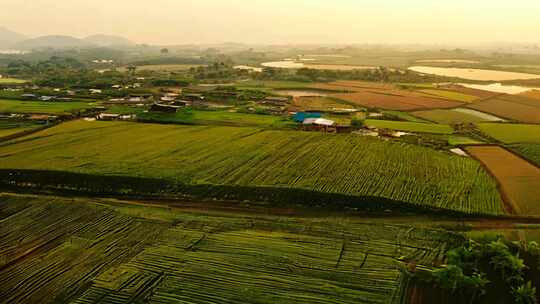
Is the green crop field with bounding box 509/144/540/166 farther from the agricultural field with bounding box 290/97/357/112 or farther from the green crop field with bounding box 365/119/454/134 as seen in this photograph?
the agricultural field with bounding box 290/97/357/112

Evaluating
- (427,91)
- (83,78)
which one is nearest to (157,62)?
(83,78)

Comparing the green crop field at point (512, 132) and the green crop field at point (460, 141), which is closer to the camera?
the green crop field at point (460, 141)

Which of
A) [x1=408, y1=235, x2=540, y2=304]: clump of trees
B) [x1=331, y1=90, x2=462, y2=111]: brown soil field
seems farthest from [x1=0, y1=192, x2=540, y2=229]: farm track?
[x1=331, y1=90, x2=462, y2=111]: brown soil field

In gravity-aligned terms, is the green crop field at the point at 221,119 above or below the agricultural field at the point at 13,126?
above

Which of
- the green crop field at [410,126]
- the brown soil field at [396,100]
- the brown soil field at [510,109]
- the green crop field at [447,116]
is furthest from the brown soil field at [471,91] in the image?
the green crop field at [410,126]

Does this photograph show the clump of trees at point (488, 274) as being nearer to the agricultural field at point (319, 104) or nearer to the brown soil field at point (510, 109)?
the brown soil field at point (510, 109)

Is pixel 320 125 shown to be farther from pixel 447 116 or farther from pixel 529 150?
pixel 529 150

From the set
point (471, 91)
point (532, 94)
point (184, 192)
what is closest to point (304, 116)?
point (184, 192)
